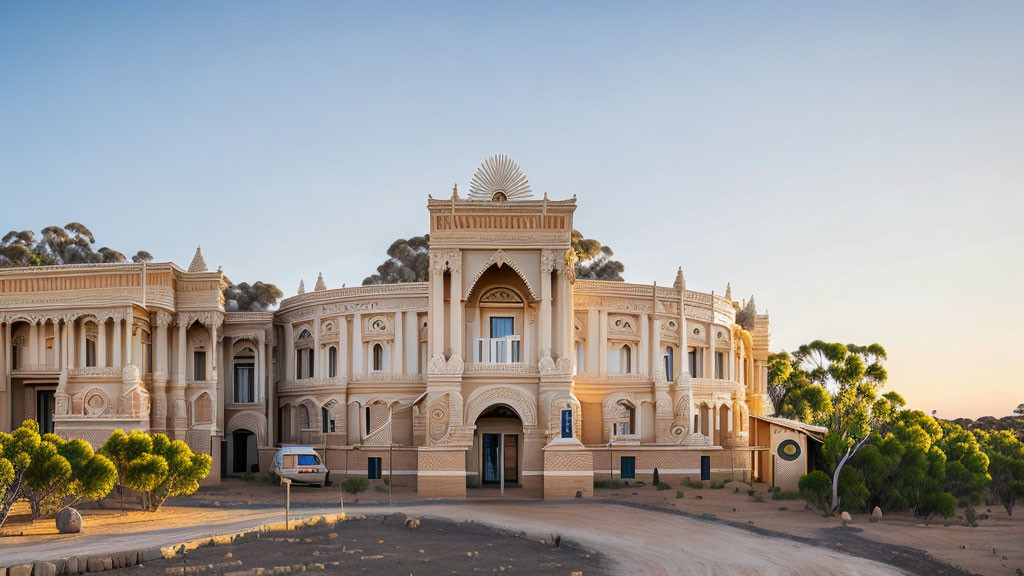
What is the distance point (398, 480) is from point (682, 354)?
15.1 meters

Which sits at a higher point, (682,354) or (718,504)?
(682,354)

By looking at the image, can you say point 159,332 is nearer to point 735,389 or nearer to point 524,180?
point 524,180

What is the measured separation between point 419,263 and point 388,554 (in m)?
52.5

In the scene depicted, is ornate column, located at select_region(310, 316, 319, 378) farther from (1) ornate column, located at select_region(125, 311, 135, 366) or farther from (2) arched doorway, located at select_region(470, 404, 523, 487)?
(2) arched doorway, located at select_region(470, 404, 523, 487)

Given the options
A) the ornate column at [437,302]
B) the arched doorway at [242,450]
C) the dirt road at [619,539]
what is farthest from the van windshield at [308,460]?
the arched doorway at [242,450]

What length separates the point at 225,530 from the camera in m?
25.8

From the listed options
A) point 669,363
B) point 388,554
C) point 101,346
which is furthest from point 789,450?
point 101,346

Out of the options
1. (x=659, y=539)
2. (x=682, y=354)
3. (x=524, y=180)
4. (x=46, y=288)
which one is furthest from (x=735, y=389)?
(x=46, y=288)

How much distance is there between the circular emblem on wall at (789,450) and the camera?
135 ft

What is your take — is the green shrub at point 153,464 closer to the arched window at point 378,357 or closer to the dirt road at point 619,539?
Result: the dirt road at point 619,539

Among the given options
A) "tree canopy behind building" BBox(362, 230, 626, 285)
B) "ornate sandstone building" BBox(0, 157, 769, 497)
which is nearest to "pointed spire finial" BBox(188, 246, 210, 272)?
"ornate sandstone building" BBox(0, 157, 769, 497)

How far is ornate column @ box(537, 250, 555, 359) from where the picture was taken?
36.8m

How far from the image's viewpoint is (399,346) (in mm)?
45438

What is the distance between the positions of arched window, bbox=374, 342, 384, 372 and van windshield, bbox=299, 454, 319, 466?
275 inches
